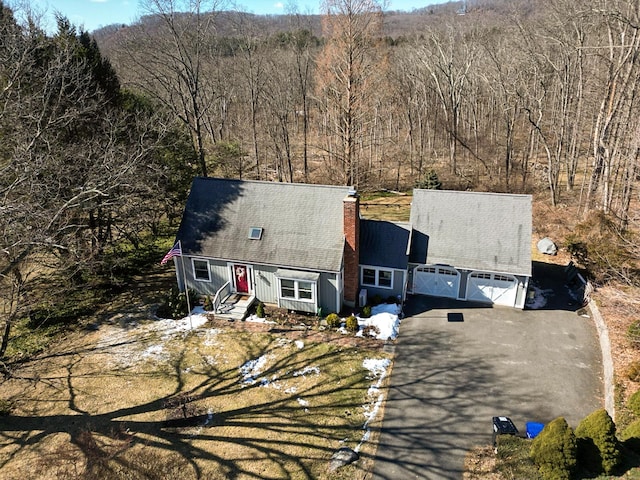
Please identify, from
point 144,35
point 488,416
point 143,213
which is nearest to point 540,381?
point 488,416

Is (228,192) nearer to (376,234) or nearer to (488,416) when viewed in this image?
(376,234)

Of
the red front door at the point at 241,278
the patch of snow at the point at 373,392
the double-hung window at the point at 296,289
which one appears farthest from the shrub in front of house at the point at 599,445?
the red front door at the point at 241,278

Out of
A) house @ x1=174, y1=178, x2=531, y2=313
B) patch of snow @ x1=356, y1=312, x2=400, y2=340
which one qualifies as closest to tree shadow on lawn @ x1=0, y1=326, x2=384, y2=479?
patch of snow @ x1=356, y1=312, x2=400, y2=340

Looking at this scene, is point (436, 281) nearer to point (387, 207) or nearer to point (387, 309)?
point (387, 309)

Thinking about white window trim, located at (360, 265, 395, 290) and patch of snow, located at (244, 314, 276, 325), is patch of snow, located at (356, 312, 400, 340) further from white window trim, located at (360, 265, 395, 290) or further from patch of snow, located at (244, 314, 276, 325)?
patch of snow, located at (244, 314, 276, 325)

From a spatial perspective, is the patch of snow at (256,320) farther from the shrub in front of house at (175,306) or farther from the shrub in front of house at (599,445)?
the shrub in front of house at (599,445)

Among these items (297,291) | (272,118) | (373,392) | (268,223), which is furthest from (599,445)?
(272,118)
